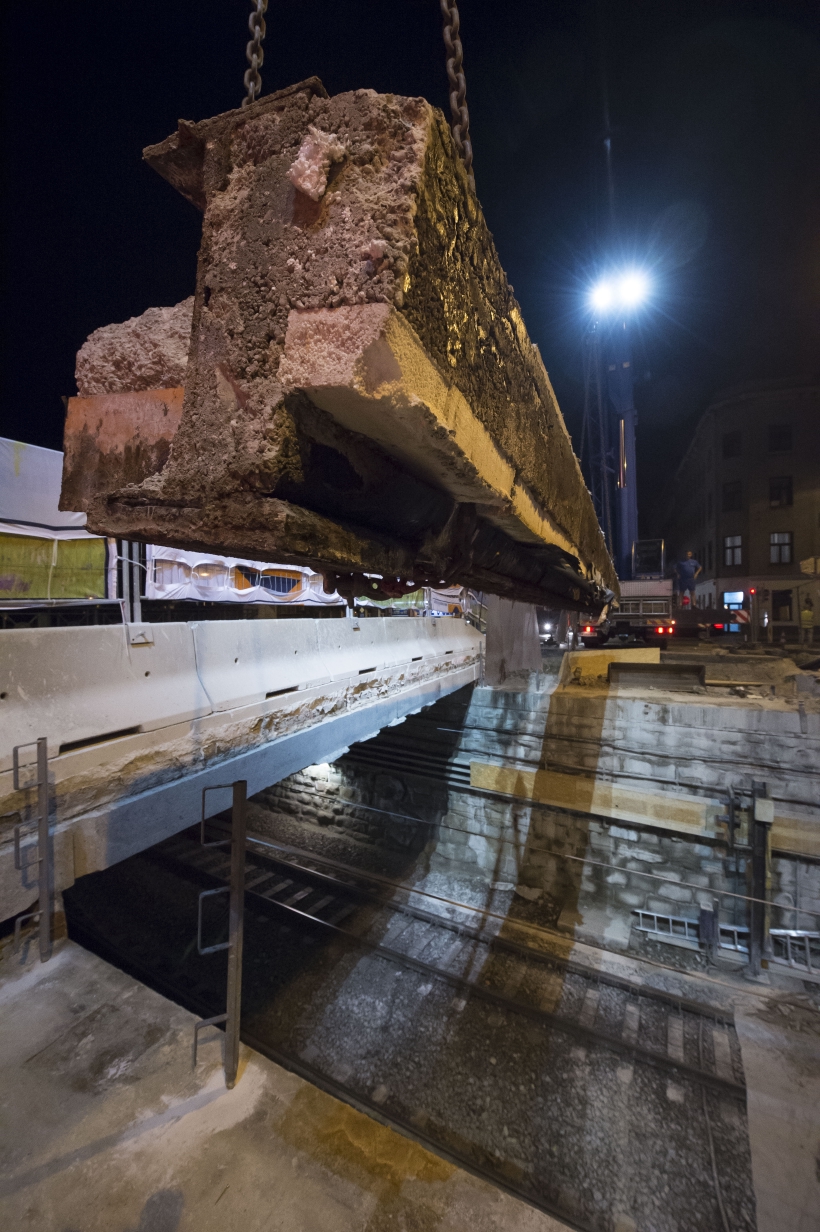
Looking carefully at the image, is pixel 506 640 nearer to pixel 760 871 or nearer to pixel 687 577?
pixel 760 871

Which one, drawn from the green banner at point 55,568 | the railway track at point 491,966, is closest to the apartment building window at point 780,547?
the railway track at point 491,966

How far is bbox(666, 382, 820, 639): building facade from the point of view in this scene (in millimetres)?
28172

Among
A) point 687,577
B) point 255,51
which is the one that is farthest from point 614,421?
point 255,51

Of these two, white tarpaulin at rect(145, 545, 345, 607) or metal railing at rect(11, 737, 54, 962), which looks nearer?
metal railing at rect(11, 737, 54, 962)

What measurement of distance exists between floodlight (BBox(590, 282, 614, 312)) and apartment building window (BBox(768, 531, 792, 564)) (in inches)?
674

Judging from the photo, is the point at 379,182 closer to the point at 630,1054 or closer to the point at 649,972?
the point at 630,1054

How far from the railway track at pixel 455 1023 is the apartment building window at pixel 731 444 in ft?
110

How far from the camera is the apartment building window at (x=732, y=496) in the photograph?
30.5 m

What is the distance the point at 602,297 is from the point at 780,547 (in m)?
18.2

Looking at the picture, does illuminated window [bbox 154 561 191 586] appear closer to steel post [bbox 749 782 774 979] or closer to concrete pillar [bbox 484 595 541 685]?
concrete pillar [bbox 484 595 541 685]

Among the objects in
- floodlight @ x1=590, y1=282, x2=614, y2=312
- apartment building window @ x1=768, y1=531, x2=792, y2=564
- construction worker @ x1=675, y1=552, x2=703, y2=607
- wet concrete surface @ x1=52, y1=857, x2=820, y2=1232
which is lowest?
wet concrete surface @ x1=52, y1=857, x2=820, y2=1232

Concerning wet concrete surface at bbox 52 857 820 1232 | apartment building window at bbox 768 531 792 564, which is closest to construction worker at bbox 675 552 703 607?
apartment building window at bbox 768 531 792 564

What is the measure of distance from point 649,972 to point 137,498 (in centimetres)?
1077

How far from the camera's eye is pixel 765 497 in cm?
2936
